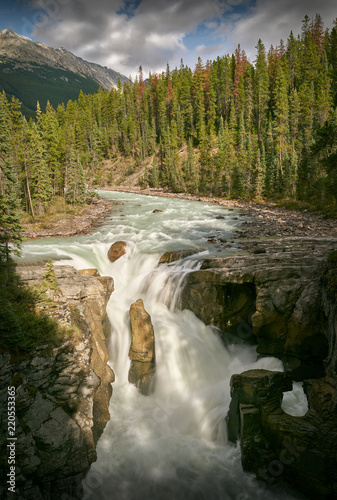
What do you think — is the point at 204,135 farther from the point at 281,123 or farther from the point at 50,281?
the point at 50,281

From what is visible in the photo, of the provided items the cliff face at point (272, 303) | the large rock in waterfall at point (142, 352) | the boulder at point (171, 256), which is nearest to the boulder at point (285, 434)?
the cliff face at point (272, 303)

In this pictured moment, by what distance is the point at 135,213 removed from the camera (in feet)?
120

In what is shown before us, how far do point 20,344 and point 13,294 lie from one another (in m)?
2.65

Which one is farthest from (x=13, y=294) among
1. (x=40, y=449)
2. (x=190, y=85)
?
(x=190, y=85)

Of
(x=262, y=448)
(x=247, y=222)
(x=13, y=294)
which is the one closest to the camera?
(x=262, y=448)

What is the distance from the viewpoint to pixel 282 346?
10055 mm

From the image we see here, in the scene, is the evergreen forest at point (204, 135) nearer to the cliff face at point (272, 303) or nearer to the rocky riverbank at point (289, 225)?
the rocky riverbank at point (289, 225)

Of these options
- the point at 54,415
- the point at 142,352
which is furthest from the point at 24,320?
the point at 142,352

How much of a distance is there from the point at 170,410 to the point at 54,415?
437 cm

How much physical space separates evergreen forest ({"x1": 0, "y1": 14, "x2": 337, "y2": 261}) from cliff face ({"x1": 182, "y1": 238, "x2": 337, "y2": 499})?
4.81 m

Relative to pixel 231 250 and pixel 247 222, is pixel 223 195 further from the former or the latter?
pixel 231 250

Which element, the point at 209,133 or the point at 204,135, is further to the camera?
the point at 209,133

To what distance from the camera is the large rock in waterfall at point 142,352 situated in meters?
10.5

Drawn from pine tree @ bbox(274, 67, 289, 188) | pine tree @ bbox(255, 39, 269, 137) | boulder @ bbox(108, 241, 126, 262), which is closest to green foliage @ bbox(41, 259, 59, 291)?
boulder @ bbox(108, 241, 126, 262)
